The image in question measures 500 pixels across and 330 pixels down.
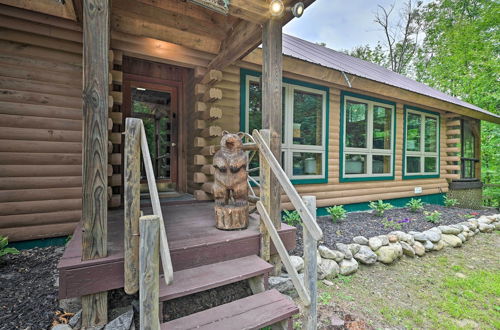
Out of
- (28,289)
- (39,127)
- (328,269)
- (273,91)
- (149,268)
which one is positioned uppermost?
(273,91)

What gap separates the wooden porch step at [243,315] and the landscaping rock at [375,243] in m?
2.26

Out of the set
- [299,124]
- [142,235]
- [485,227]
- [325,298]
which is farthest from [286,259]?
[485,227]

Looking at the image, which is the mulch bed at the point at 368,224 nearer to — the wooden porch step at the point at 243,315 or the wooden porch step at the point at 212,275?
the wooden porch step at the point at 212,275

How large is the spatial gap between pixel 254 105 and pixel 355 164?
291cm

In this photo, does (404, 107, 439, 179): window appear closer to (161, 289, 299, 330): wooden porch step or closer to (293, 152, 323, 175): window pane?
(293, 152, 323, 175): window pane

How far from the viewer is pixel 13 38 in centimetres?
262

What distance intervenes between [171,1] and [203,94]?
1.22 meters

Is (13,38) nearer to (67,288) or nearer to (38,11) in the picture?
Result: (38,11)

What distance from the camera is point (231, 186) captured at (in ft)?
7.38

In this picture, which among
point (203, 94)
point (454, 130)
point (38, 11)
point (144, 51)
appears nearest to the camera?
point (38, 11)

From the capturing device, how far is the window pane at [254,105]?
13.1 feet

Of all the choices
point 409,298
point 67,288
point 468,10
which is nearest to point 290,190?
point 67,288

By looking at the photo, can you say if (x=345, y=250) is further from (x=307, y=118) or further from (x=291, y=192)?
(x=307, y=118)

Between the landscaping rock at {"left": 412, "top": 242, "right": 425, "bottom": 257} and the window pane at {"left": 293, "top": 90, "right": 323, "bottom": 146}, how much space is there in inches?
93.1
